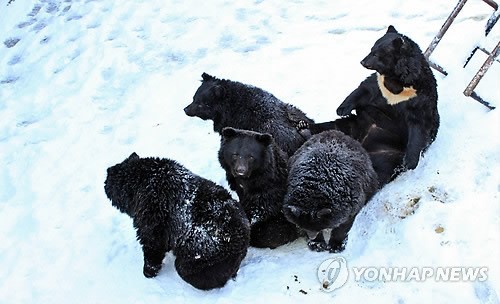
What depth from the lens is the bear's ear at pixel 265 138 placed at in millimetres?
5422

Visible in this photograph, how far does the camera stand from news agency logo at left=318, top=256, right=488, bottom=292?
473 cm

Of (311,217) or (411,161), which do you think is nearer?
(311,217)

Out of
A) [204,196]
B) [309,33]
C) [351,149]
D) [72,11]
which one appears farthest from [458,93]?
[72,11]

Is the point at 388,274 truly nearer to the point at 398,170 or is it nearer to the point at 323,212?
the point at 323,212

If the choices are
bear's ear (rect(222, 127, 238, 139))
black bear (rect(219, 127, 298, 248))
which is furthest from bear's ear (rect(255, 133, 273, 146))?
bear's ear (rect(222, 127, 238, 139))

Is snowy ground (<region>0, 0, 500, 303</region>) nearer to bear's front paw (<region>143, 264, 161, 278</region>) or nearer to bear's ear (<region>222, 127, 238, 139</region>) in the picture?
bear's front paw (<region>143, 264, 161, 278</region>)

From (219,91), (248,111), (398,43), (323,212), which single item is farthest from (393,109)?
(219,91)

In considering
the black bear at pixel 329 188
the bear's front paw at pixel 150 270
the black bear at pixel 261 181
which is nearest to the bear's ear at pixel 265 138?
the black bear at pixel 261 181

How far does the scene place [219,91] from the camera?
660cm

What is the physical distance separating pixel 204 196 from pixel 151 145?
2435mm

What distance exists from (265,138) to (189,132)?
92.4 inches

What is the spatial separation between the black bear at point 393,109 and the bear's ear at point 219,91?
107 centimetres

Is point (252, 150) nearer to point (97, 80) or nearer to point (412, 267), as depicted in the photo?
point (412, 267)

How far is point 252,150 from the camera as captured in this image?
5.45 metres
